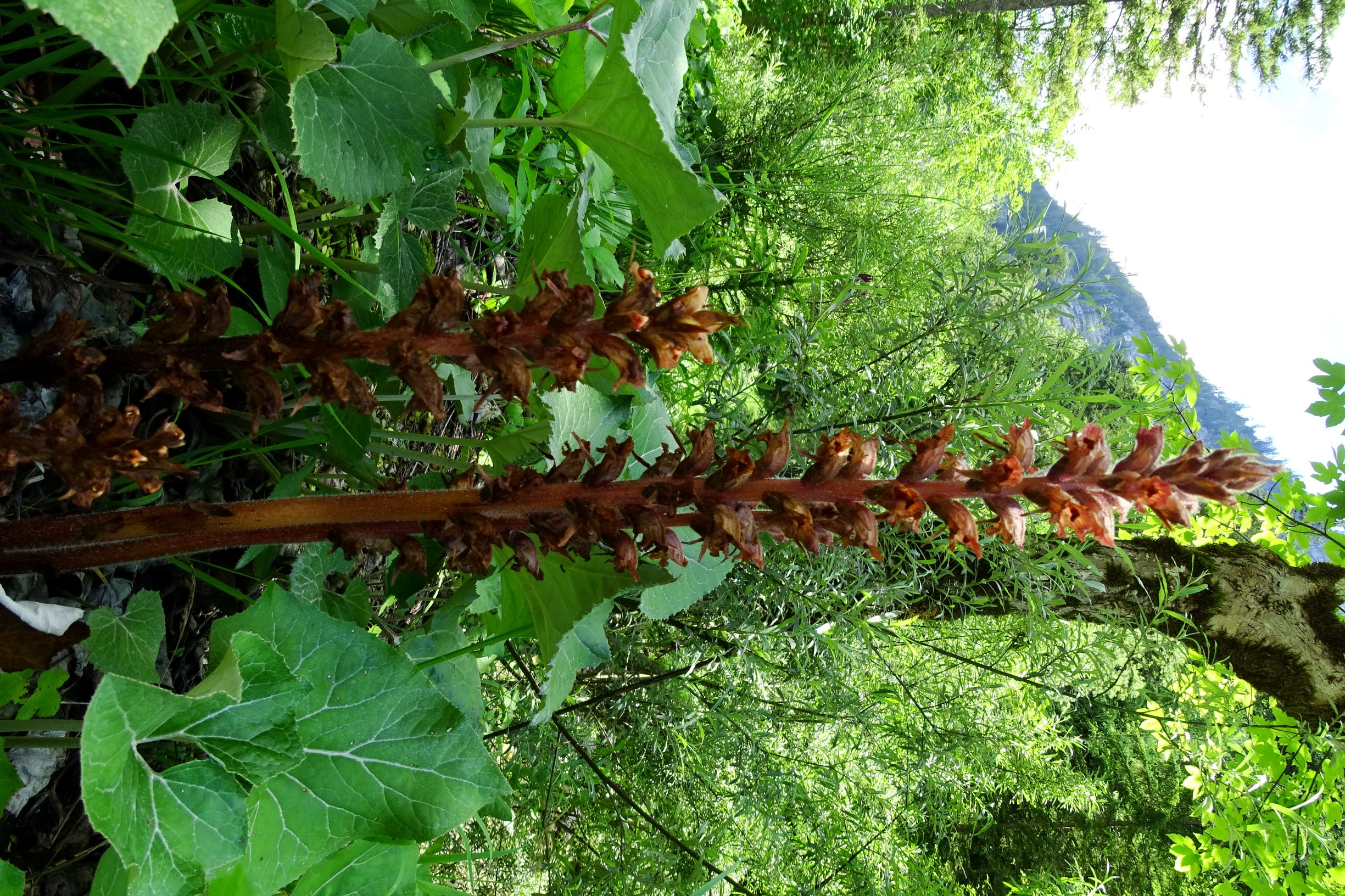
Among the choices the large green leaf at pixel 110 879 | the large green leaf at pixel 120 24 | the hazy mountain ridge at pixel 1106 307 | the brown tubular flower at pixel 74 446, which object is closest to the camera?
the large green leaf at pixel 120 24

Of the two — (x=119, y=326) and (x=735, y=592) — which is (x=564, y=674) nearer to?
(x=119, y=326)

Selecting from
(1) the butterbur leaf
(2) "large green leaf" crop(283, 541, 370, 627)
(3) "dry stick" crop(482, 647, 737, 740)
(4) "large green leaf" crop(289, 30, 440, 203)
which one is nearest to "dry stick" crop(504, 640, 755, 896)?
(3) "dry stick" crop(482, 647, 737, 740)

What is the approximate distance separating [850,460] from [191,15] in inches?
31.1

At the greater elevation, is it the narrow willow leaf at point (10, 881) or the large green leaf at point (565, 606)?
the large green leaf at point (565, 606)

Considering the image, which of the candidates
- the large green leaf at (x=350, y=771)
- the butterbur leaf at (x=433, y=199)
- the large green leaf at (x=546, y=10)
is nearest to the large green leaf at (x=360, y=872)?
the large green leaf at (x=350, y=771)

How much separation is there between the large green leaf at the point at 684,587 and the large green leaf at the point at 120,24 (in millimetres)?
896

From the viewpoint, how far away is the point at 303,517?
26.3 inches

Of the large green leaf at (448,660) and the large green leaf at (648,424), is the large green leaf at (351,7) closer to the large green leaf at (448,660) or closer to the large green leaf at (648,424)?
the large green leaf at (648,424)

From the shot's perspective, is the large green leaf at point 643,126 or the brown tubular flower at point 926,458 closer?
the brown tubular flower at point 926,458

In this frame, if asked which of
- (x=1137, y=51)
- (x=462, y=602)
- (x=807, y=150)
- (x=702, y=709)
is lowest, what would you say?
(x=702, y=709)

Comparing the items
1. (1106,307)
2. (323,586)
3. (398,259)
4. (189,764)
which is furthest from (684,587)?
(1106,307)

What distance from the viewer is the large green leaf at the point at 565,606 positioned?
842mm

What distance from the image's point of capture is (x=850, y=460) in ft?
2.22

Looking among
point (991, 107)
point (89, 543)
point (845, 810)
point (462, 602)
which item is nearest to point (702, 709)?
point (845, 810)
